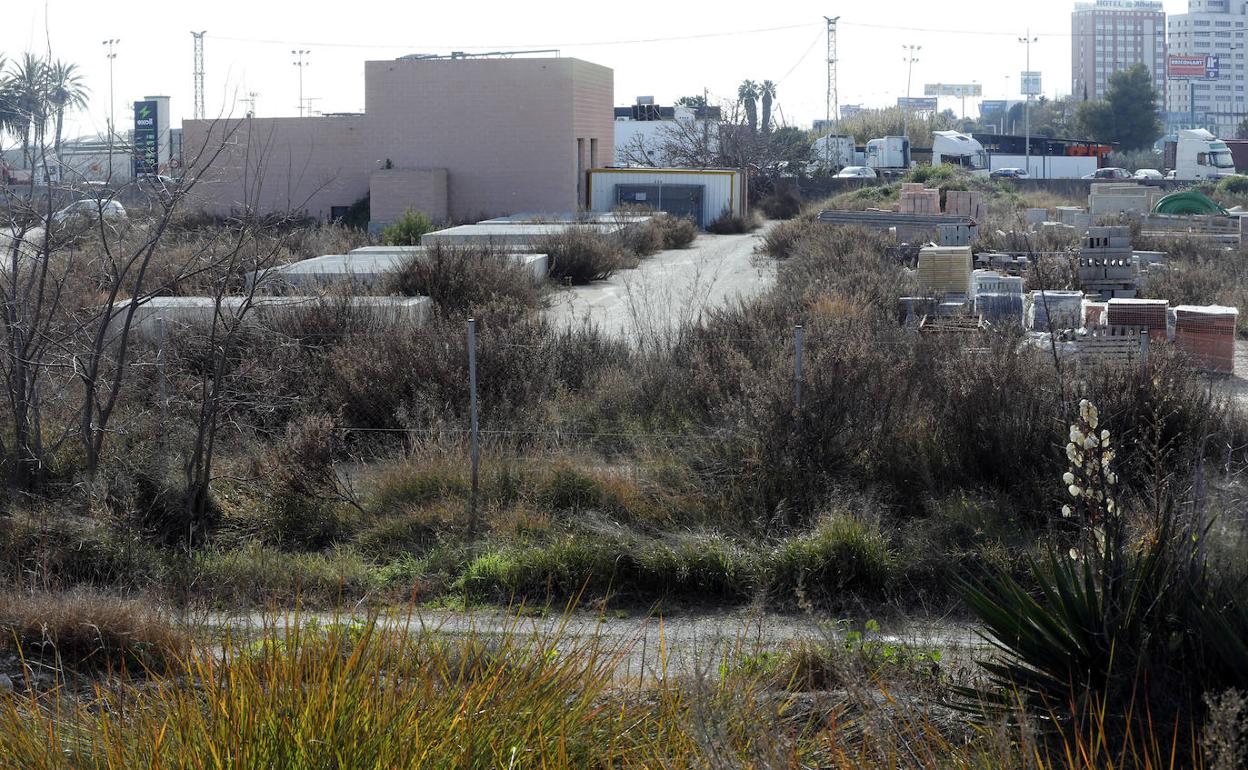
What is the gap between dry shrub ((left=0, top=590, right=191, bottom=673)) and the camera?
605cm

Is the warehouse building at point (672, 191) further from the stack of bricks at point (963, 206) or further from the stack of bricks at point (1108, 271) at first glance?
the stack of bricks at point (1108, 271)

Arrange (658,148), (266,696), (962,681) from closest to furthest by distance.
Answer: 1. (266,696)
2. (962,681)
3. (658,148)

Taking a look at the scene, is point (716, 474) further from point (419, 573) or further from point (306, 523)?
→ point (306, 523)

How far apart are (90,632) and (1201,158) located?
249 feet

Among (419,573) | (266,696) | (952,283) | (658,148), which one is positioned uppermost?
(658,148)

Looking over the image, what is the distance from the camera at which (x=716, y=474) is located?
9312mm

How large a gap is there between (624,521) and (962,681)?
13.5ft

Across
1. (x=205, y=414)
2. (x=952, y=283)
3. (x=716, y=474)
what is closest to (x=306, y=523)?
(x=205, y=414)

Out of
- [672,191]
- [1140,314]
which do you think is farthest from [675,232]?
[1140,314]

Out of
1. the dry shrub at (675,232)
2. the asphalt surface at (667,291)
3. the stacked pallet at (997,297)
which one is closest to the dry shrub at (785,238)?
the asphalt surface at (667,291)

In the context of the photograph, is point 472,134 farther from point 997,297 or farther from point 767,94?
point 767,94

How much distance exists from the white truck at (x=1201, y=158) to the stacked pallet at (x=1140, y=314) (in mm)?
61375

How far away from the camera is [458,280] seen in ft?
59.4

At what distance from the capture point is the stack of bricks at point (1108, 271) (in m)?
19.6
